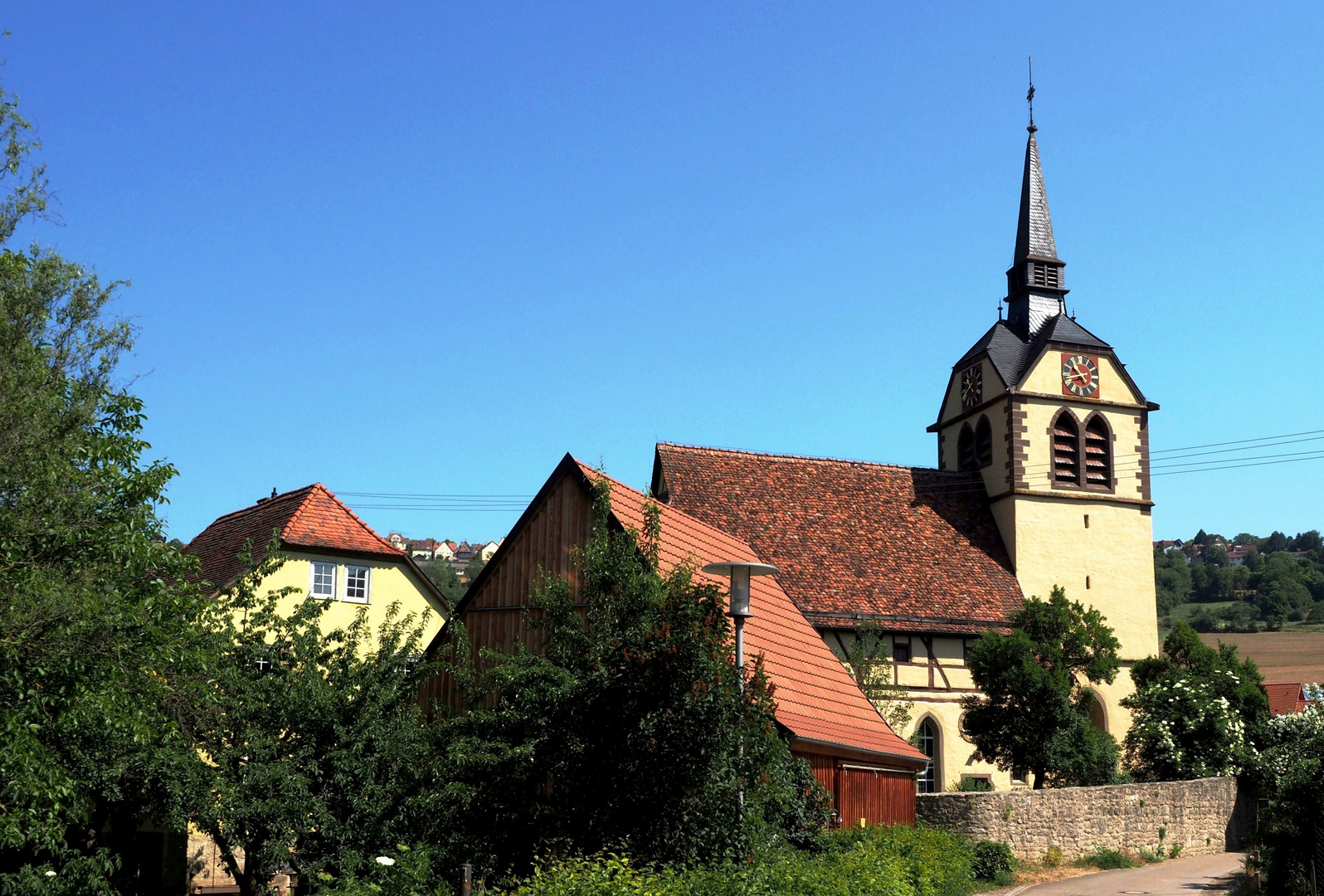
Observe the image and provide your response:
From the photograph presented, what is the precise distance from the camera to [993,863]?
78.7ft

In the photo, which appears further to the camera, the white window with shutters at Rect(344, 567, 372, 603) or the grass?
the white window with shutters at Rect(344, 567, 372, 603)

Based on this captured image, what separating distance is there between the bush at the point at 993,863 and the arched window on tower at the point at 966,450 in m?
18.6

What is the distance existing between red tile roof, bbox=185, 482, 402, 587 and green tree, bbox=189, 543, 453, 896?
1351 centimetres

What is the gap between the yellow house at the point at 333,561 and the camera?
3108cm

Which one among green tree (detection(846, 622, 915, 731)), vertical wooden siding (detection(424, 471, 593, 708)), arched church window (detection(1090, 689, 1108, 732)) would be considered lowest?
arched church window (detection(1090, 689, 1108, 732))

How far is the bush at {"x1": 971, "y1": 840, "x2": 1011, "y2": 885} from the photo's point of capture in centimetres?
2373

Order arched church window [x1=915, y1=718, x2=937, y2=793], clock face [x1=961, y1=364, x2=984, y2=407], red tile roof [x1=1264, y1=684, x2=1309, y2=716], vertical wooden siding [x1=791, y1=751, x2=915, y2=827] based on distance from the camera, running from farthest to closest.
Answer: red tile roof [x1=1264, y1=684, x2=1309, y2=716] → clock face [x1=961, y1=364, x2=984, y2=407] → arched church window [x1=915, y1=718, x2=937, y2=793] → vertical wooden siding [x1=791, y1=751, x2=915, y2=827]

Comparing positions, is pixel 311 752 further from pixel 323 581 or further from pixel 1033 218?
pixel 1033 218

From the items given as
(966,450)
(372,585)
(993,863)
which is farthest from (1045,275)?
(993,863)

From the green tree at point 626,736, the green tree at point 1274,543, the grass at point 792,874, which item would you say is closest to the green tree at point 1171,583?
the green tree at point 1274,543

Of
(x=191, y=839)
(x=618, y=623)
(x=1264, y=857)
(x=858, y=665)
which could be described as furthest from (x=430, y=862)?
(x=858, y=665)

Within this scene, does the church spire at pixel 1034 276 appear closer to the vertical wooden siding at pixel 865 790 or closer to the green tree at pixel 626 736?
the vertical wooden siding at pixel 865 790

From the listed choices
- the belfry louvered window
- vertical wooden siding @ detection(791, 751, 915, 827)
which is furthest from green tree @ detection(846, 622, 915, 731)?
the belfry louvered window

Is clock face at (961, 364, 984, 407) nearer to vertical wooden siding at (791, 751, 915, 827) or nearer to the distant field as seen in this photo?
vertical wooden siding at (791, 751, 915, 827)
